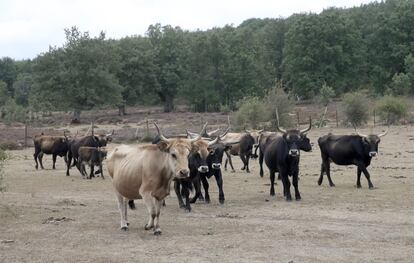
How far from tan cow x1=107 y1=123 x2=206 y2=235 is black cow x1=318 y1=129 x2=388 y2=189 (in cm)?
794

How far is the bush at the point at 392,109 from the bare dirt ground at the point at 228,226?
23414 mm

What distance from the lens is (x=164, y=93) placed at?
254 ft

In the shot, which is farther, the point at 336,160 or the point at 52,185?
the point at 52,185

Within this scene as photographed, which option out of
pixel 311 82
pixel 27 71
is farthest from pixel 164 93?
pixel 27 71

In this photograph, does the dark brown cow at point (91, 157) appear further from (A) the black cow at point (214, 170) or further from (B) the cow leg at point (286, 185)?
(B) the cow leg at point (286, 185)

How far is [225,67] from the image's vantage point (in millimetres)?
70500

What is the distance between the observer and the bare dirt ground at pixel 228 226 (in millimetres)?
9375

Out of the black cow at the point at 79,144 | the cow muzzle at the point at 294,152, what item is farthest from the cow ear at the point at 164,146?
the black cow at the point at 79,144

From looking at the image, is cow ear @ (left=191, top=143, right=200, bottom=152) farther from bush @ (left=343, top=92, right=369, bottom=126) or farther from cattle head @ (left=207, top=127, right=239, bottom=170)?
bush @ (left=343, top=92, right=369, bottom=126)

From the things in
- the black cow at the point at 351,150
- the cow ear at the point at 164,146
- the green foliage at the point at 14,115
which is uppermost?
the cow ear at the point at 164,146

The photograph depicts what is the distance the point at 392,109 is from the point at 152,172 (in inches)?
1336

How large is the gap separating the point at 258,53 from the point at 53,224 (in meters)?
67.1

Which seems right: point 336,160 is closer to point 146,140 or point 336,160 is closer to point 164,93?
point 146,140

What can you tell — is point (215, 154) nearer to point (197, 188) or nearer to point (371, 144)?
point (197, 188)
